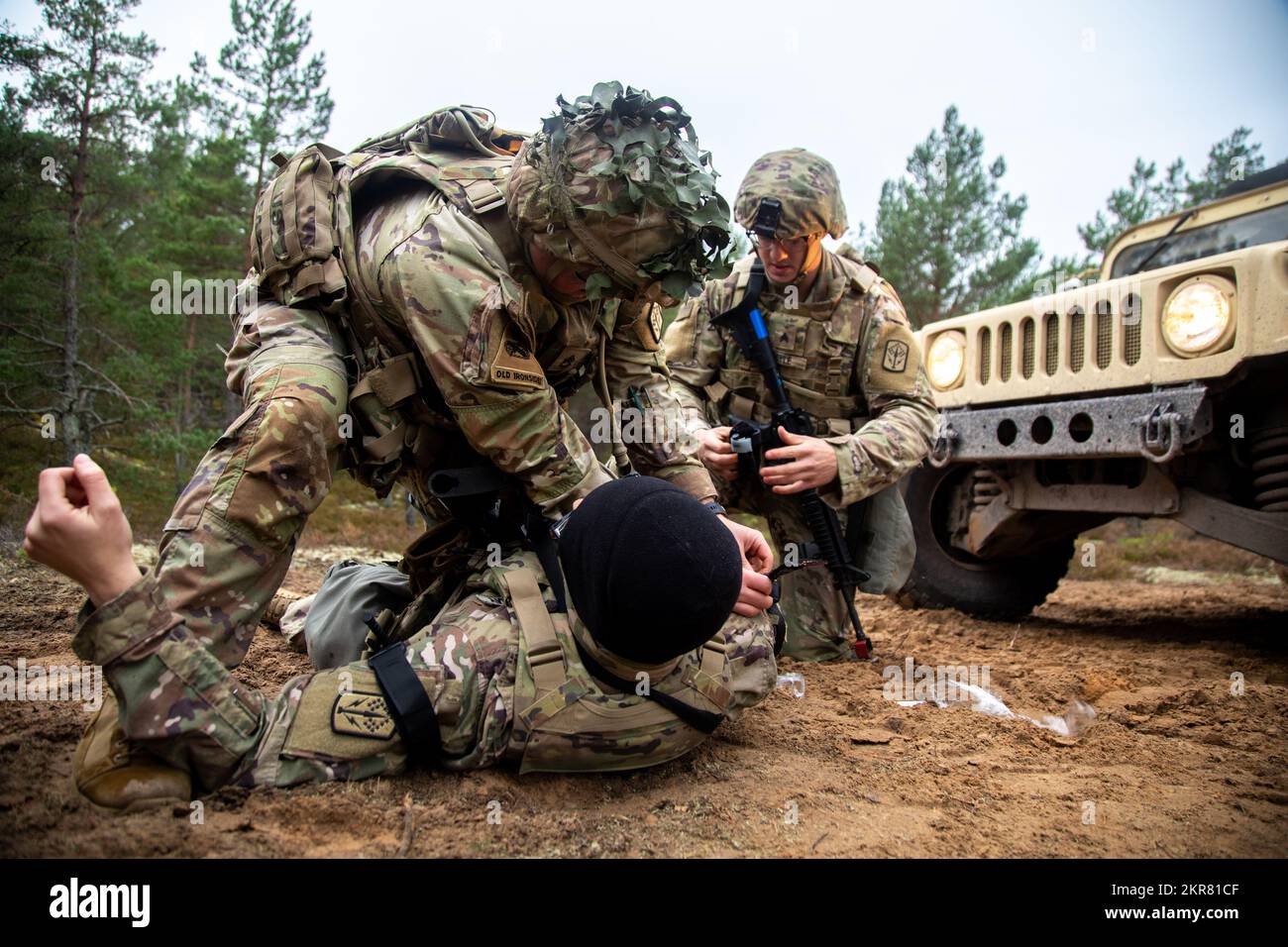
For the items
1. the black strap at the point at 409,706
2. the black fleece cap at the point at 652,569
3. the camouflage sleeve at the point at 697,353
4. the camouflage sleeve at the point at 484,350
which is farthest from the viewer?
the camouflage sleeve at the point at 697,353

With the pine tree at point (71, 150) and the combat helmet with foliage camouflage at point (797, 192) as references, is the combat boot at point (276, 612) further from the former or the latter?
the pine tree at point (71, 150)

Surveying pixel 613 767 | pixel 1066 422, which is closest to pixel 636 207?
pixel 613 767

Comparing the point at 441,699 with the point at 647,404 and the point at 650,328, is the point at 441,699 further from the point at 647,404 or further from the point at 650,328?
the point at 650,328

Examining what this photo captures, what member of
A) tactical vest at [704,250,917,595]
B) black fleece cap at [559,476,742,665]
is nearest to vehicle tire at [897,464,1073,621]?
tactical vest at [704,250,917,595]

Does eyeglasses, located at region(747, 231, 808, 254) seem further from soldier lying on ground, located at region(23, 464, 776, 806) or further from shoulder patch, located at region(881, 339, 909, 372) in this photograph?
soldier lying on ground, located at region(23, 464, 776, 806)

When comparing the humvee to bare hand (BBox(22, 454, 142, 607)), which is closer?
bare hand (BBox(22, 454, 142, 607))

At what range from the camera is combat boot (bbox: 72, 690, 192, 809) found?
177 centimetres

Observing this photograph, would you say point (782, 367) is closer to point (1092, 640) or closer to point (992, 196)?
point (1092, 640)

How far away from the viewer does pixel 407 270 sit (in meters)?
2.25

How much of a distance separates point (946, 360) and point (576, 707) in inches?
133

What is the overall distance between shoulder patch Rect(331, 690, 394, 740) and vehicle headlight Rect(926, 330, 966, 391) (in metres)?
3.57

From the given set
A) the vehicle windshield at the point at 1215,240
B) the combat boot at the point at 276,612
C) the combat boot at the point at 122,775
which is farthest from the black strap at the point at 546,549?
the vehicle windshield at the point at 1215,240

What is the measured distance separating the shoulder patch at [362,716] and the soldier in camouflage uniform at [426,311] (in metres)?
0.31

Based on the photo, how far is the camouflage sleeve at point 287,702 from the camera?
173 centimetres
